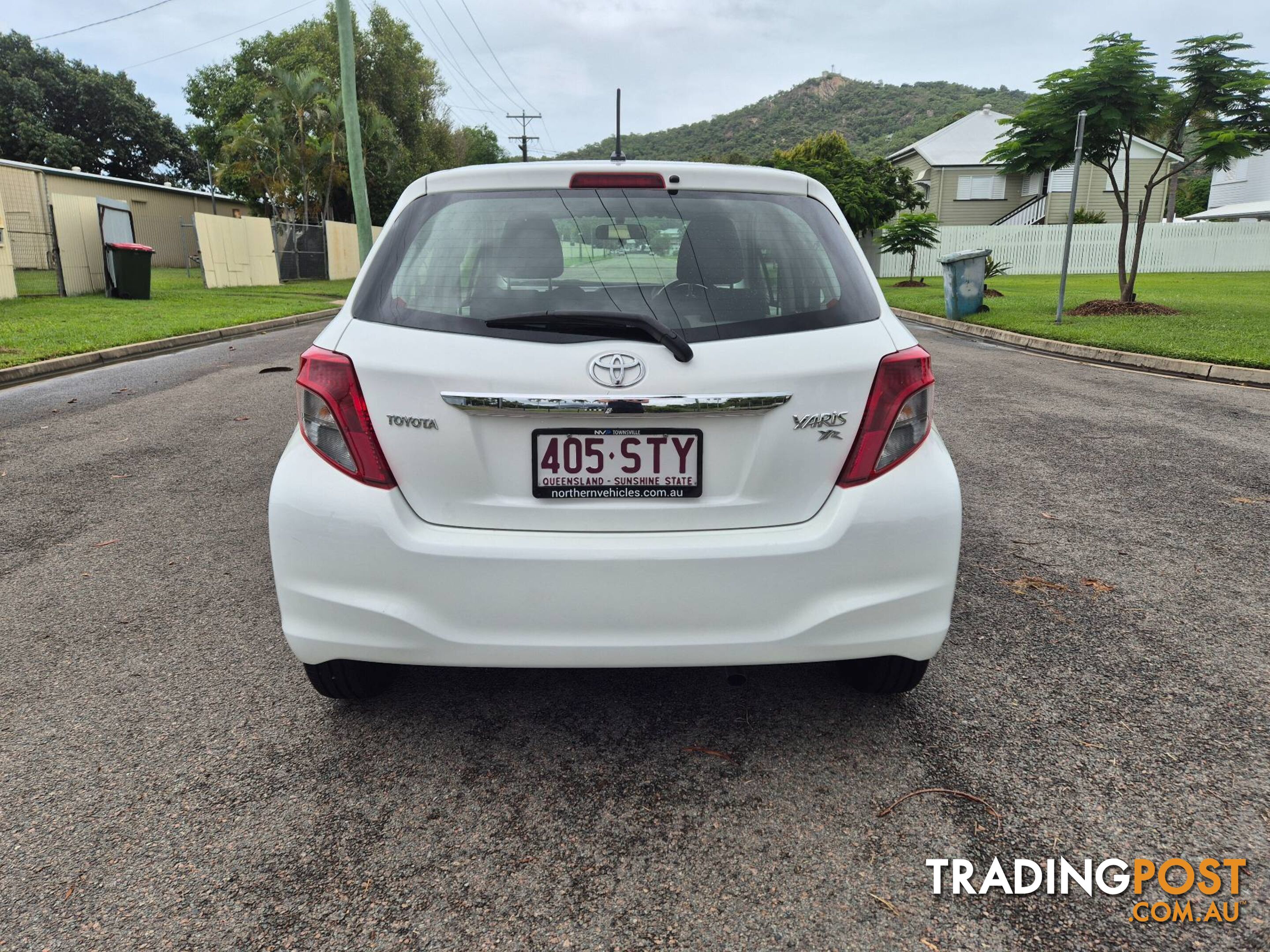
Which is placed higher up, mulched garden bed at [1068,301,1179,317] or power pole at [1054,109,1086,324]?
power pole at [1054,109,1086,324]

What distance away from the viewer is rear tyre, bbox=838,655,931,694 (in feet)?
8.61

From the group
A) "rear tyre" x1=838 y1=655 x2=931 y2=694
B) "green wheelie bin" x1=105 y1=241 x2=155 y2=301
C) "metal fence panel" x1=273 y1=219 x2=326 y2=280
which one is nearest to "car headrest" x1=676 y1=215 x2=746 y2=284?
"rear tyre" x1=838 y1=655 x2=931 y2=694

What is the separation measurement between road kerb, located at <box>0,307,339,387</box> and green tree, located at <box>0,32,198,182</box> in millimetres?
45641

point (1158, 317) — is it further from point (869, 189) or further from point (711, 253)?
point (869, 189)

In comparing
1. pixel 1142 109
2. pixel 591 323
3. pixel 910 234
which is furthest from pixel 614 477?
pixel 910 234

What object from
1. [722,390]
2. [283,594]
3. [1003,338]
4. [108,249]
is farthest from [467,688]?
[108,249]

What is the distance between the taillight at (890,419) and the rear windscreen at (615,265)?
18cm

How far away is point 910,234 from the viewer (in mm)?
29688

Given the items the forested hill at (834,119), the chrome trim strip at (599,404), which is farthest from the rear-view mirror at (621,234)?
the forested hill at (834,119)

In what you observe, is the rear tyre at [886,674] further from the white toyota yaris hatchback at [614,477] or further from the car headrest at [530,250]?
the car headrest at [530,250]

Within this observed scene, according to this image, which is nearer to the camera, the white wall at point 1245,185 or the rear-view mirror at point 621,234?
the rear-view mirror at point 621,234

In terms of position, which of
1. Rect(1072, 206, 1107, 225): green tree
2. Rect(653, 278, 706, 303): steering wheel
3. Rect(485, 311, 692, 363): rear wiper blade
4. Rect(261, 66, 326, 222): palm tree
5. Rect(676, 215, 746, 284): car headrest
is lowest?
Rect(485, 311, 692, 363): rear wiper blade

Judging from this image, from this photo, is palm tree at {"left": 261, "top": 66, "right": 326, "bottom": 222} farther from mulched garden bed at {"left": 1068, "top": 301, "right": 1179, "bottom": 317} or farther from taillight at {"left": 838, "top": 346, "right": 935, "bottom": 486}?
taillight at {"left": 838, "top": 346, "right": 935, "bottom": 486}

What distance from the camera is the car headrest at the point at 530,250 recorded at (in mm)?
2420
